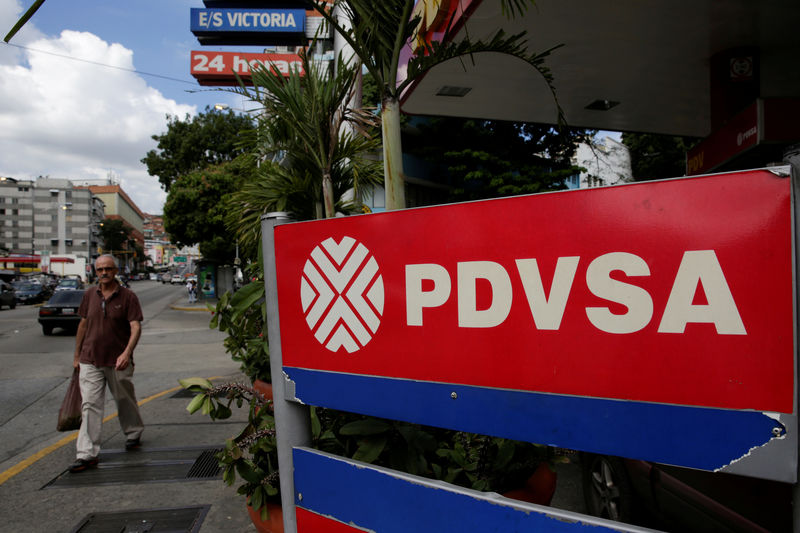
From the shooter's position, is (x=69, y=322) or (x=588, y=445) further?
(x=69, y=322)

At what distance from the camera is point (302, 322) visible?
5.36ft

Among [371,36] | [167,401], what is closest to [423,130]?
[167,401]

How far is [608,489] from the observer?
3.30 m

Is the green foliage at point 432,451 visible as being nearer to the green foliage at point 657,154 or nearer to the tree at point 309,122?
the tree at point 309,122

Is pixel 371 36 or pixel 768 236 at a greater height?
pixel 371 36

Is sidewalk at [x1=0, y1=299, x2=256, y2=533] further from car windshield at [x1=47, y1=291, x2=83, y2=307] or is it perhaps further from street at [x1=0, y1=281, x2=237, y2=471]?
car windshield at [x1=47, y1=291, x2=83, y2=307]

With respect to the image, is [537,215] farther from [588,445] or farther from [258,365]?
[258,365]

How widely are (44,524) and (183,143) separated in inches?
1164

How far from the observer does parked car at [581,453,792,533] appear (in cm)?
209

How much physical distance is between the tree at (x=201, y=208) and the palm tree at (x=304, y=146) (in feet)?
72.7

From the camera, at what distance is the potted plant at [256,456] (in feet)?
8.67

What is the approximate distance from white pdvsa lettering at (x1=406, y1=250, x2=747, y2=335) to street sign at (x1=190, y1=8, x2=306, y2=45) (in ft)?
51.5

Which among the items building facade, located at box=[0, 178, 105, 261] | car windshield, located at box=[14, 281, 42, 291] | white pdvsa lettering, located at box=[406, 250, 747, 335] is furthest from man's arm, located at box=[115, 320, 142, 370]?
building facade, located at box=[0, 178, 105, 261]

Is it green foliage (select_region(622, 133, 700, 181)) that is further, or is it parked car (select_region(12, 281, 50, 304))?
parked car (select_region(12, 281, 50, 304))
